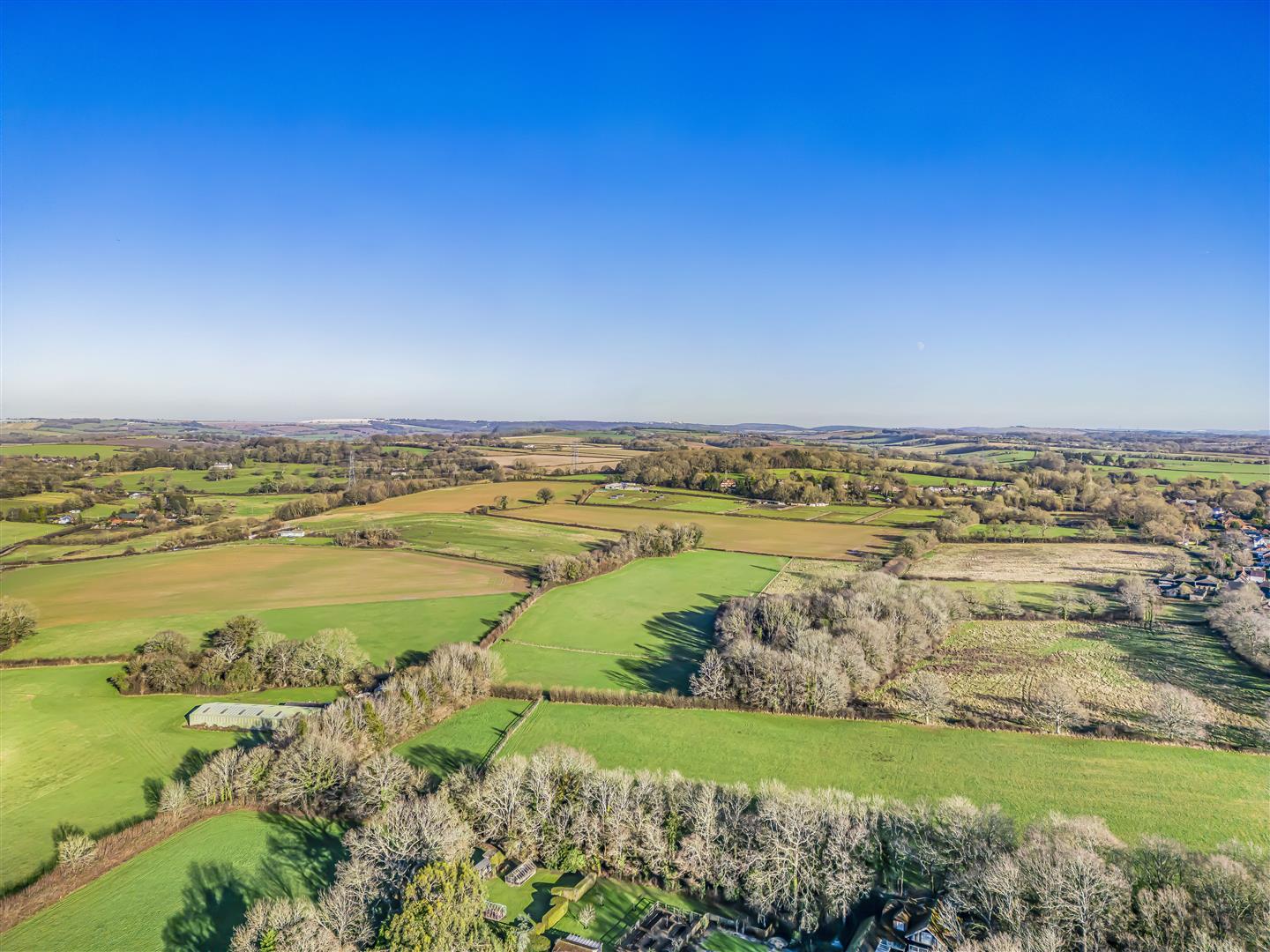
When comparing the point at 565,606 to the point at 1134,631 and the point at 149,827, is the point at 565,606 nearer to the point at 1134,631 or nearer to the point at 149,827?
the point at 149,827

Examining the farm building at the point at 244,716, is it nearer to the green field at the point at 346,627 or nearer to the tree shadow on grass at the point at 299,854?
the green field at the point at 346,627

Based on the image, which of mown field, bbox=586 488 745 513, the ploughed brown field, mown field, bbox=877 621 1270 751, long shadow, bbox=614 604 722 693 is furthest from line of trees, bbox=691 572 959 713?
the ploughed brown field

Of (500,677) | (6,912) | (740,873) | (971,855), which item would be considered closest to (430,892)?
(740,873)

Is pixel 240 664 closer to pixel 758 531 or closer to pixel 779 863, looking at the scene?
pixel 779 863

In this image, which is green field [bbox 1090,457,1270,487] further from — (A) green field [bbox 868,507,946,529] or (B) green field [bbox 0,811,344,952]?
(B) green field [bbox 0,811,344,952]

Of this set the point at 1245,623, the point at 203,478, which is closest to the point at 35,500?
the point at 203,478

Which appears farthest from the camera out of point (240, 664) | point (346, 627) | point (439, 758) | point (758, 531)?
point (758, 531)
